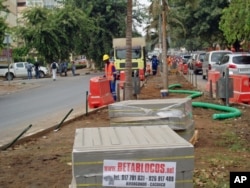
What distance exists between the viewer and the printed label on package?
13.8 ft

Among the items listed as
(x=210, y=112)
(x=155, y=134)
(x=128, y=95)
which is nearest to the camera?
(x=155, y=134)

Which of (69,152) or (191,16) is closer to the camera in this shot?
(69,152)

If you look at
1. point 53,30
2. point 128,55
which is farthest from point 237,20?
point 53,30

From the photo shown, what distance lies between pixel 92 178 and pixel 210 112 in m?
10.5

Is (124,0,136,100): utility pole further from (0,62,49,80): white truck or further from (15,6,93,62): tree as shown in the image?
(0,62,49,80): white truck

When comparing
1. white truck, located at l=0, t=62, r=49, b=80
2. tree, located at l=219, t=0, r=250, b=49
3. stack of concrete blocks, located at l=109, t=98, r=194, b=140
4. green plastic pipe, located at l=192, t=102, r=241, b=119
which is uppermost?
tree, located at l=219, t=0, r=250, b=49

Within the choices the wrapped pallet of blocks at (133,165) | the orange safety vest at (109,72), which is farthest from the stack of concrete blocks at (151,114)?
the orange safety vest at (109,72)

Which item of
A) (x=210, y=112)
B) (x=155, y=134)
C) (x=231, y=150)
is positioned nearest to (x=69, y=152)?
(x=231, y=150)

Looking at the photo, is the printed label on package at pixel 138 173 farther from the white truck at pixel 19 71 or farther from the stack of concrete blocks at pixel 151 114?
the white truck at pixel 19 71

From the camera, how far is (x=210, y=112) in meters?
14.5

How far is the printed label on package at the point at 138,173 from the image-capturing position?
4195 millimetres

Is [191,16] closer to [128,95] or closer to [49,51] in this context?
[49,51]

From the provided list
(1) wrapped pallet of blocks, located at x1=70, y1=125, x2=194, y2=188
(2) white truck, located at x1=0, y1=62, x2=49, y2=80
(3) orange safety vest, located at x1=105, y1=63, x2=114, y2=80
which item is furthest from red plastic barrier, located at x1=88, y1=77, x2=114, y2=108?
(2) white truck, located at x1=0, y1=62, x2=49, y2=80

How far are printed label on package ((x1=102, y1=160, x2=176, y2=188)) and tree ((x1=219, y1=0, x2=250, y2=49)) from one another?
21758mm
